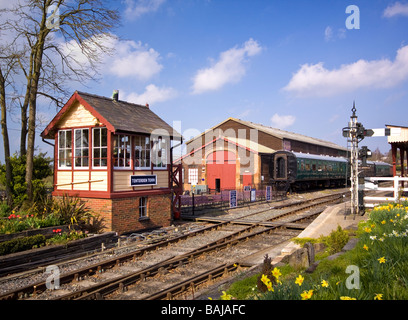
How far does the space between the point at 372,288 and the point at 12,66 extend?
1571 centimetres

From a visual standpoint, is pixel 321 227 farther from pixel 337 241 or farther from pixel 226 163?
pixel 226 163

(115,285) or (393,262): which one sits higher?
(393,262)

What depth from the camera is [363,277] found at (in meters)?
4.65

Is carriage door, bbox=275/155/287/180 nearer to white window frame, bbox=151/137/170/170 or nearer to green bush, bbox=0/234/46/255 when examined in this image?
white window frame, bbox=151/137/170/170

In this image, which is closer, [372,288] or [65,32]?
[372,288]

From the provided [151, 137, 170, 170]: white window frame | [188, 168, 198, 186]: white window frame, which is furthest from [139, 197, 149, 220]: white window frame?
[188, 168, 198, 186]: white window frame

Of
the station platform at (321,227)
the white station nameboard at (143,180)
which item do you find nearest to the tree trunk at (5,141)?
the white station nameboard at (143,180)

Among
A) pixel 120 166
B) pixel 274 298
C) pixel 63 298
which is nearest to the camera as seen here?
pixel 274 298

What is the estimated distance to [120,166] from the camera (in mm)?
13297

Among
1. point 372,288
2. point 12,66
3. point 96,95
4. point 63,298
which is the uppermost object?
point 12,66

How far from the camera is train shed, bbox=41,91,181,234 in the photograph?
12.6 m

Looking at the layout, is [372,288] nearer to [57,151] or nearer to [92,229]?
[92,229]

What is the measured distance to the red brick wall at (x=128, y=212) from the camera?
40.5ft
